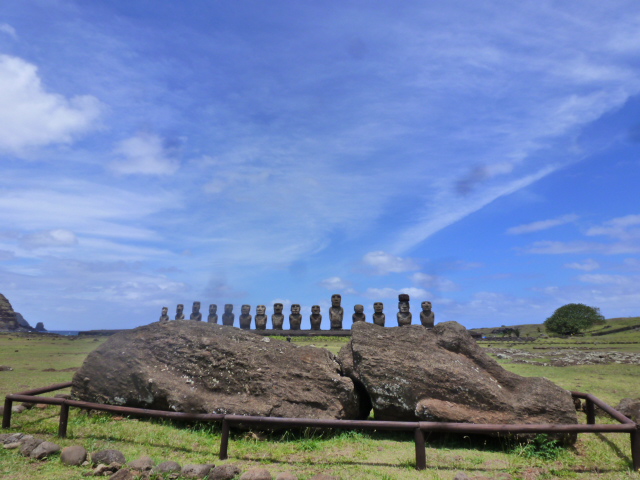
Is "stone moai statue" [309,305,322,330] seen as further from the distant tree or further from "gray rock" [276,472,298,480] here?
the distant tree

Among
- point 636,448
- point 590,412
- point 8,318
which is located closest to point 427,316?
point 590,412

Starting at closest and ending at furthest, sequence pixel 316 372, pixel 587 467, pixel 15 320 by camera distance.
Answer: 1. pixel 587 467
2. pixel 316 372
3. pixel 15 320

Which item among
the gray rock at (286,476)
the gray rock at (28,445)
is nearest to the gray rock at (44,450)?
the gray rock at (28,445)

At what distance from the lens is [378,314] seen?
29.6 meters

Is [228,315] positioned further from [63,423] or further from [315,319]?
[63,423]

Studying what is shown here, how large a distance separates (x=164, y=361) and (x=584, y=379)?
13091 mm

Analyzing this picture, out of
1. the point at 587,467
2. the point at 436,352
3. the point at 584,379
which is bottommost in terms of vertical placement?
the point at 587,467

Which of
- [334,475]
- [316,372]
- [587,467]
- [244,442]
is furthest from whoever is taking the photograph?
[316,372]

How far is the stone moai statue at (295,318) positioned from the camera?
3297 centimetres

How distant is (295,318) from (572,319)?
4562 cm

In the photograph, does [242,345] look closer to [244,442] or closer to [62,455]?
[244,442]

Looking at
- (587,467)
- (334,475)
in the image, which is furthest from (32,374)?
(587,467)

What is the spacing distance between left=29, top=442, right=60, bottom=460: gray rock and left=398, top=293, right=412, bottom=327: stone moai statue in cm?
2076

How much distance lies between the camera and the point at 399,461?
26.9ft
